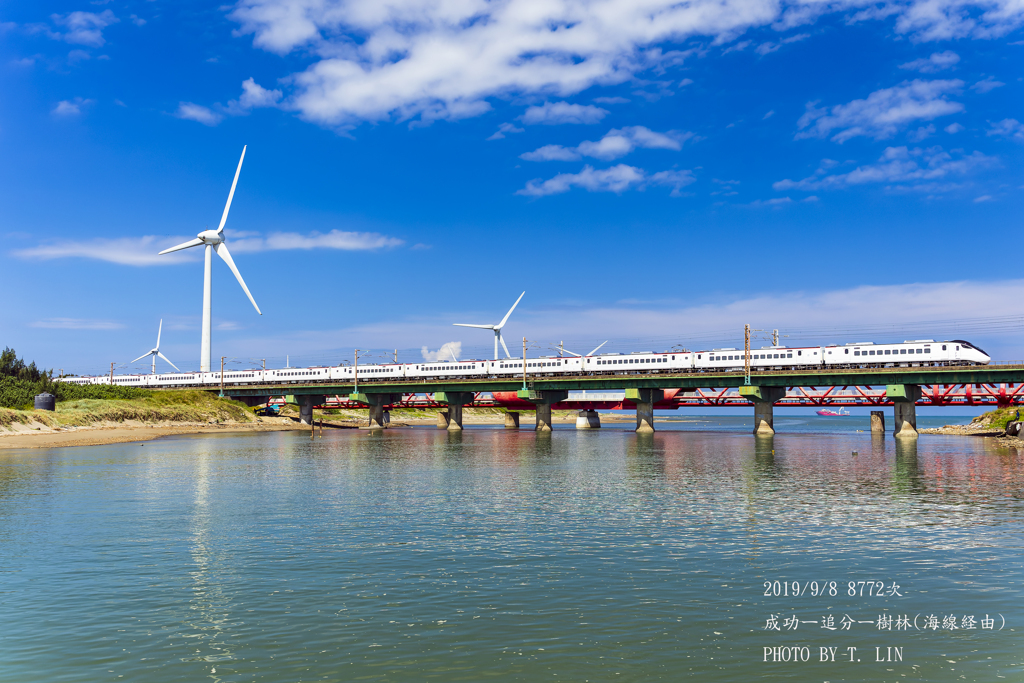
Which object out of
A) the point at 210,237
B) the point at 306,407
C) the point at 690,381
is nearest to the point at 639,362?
the point at 690,381

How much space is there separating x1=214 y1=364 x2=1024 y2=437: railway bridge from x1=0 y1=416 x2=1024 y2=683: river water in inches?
2517

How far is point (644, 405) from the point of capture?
12550 centimetres

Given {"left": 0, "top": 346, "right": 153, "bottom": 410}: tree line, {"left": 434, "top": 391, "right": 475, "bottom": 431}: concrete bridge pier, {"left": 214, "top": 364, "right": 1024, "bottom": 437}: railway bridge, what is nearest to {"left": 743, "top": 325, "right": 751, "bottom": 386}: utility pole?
{"left": 214, "top": 364, "right": 1024, "bottom": 437}: railway bridge

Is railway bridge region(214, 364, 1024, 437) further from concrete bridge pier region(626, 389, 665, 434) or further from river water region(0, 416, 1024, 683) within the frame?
river water region(0, 416, 1024, 683)

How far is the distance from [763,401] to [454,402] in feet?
194

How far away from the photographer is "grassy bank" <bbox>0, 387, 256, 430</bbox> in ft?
290

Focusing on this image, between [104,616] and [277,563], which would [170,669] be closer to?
[104,616]

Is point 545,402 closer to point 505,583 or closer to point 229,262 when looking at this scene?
point 229,262

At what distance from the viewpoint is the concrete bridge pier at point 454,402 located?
138125 mm

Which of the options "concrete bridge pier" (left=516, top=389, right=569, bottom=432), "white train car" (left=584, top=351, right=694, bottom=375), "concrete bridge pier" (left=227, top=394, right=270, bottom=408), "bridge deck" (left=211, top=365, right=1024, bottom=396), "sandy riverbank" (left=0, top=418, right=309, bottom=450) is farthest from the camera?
"concrete bridge pier" (left=227, top=394, right=270, bottom=408)

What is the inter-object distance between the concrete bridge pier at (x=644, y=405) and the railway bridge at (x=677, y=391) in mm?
177

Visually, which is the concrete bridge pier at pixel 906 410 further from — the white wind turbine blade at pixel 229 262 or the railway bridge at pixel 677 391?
the white wind turbine blade at pixel 229 262

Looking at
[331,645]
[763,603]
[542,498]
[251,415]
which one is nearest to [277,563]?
[331,645]

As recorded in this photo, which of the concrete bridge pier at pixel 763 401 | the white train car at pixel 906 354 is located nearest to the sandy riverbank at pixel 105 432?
the concrete bridge pier at pixel 763 401
